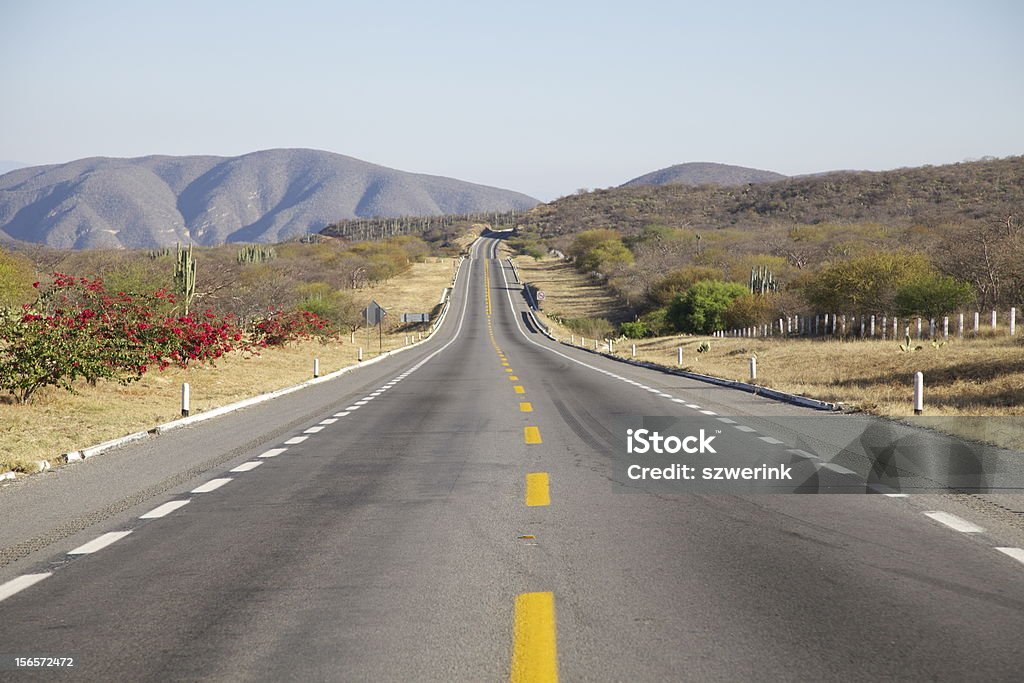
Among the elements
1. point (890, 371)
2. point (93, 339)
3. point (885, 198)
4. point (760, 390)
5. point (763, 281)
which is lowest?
point (760, 390)

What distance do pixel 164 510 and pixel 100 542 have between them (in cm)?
138

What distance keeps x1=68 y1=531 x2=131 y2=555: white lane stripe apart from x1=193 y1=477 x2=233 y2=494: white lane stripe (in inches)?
79.7

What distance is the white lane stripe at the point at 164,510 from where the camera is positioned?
892cm

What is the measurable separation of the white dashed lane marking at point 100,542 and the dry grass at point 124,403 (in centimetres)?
463

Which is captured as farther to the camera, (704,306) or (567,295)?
(567,295)

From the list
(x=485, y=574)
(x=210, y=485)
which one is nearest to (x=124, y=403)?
(x=210, y=485)

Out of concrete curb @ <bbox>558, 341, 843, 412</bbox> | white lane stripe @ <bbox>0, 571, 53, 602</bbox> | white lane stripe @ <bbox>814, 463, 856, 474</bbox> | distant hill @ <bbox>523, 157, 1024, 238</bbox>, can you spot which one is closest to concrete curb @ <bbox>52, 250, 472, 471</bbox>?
white lane stripe @ <bbox>0, 571, 53, 602</bbox>

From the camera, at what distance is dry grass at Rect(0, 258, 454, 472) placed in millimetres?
14409

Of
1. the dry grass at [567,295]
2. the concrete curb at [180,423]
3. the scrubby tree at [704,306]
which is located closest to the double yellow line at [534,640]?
the concrete curb at [180,423]

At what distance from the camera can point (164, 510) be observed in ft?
30.1

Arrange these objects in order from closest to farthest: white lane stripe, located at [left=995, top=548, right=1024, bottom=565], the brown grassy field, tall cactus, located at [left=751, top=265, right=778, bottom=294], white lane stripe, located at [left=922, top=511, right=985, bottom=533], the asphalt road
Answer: the asphalt road, white lane stripe, located at [left=995, top=548, right=1024, bottom=565], white lane stripe, located at [left=922, top=511, right=985, bottom=533], the brown grassy field, tall cactus, located at [left=751, top=265, right=778, bottom=294]

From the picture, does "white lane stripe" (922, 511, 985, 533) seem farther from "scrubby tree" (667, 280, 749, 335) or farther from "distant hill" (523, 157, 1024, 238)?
"distant hill" (523, 157, 1024, 238)

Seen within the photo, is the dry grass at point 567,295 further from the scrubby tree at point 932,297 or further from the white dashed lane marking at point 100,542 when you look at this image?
the white dashed lane marking at point 100,542

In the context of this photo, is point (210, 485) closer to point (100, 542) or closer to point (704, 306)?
point (100, 542)
